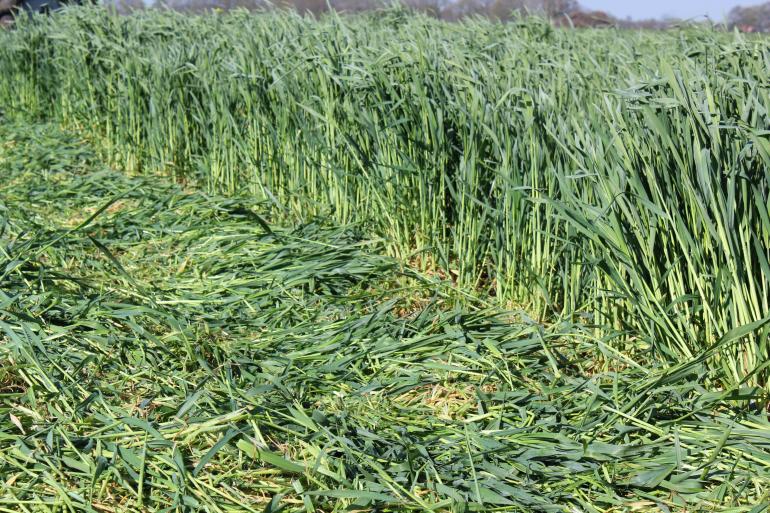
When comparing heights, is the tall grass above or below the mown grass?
above

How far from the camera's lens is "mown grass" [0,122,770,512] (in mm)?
2090

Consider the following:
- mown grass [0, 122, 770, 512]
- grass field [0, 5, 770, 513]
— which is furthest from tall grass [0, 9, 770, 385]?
mown grass [0, 122, 770, 512]

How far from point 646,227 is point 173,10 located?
16.2ft

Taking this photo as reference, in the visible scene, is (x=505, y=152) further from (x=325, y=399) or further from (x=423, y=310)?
(x=325, y=399)

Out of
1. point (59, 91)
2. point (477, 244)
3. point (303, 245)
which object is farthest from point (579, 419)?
point (59, 91)

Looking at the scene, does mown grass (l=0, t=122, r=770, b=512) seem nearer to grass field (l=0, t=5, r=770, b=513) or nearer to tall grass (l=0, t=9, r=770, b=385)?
grass field (l=0, t=5, r=770, b=513)

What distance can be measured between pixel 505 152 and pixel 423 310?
1.95 feet

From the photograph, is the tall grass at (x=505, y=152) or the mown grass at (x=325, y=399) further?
the tall grass at (x=505, y=152)

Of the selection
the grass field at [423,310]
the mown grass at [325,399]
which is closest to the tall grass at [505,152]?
the grass field at [423,310]

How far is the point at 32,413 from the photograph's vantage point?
2.38m

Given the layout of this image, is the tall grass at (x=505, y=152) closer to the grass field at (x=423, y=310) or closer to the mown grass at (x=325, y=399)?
the grass field at (x=423, y=310)

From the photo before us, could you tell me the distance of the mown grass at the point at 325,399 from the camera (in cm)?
209

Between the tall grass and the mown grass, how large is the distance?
0.17 metres

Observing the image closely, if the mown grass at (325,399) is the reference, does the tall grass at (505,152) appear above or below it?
above
